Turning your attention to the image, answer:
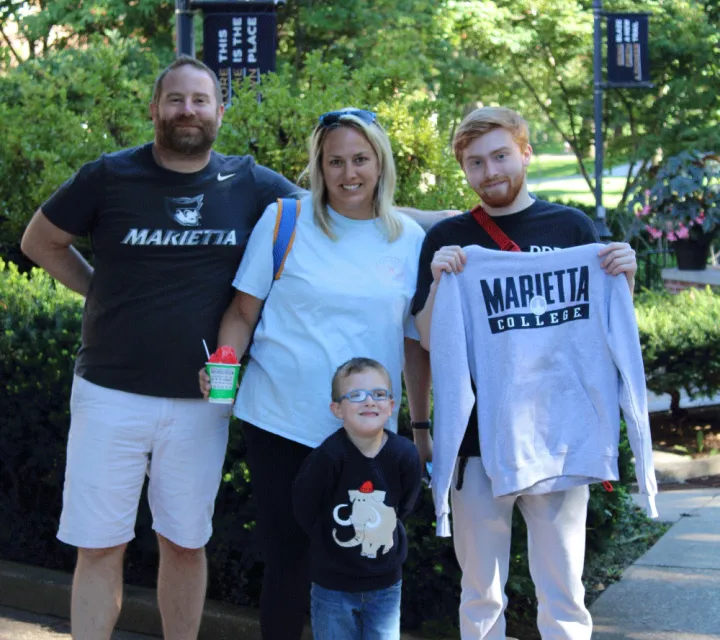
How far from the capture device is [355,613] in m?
3.32

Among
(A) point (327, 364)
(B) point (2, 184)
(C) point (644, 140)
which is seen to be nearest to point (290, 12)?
(C) point (644, 140)

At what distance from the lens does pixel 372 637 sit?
3.33m

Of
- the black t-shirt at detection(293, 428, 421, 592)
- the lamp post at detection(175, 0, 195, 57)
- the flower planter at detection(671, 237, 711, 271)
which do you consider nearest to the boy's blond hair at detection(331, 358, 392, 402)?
the black t-shirt at detection(293, 428, 421, 592)

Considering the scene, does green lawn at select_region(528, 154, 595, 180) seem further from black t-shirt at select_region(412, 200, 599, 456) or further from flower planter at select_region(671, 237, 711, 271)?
black t-shirt at select_region(412, 200, 599, 456)

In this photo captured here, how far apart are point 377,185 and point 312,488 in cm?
93

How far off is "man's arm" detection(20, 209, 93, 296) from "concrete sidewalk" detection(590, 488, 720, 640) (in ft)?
7.83

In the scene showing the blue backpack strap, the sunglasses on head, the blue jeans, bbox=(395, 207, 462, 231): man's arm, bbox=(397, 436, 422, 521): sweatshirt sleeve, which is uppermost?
the sunglasses on head

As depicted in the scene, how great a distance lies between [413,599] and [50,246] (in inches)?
75.9

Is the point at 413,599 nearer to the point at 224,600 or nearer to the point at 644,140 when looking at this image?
the point at 224,600

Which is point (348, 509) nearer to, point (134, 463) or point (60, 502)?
point (134, 463)

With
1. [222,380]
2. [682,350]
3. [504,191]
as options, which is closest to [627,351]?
[504,191]

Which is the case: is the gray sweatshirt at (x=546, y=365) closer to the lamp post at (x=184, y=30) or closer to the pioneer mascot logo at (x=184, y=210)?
the pioneer mascot logo at (x=184, y=210)

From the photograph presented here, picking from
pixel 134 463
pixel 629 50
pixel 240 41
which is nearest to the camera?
pixel 134 463

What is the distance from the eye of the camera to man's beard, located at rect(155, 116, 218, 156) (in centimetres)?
349
